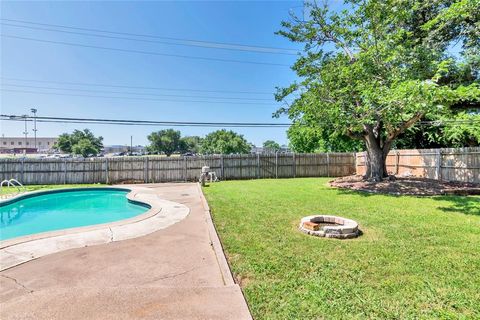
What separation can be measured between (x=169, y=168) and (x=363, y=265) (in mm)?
14667

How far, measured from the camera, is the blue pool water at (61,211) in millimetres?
8094

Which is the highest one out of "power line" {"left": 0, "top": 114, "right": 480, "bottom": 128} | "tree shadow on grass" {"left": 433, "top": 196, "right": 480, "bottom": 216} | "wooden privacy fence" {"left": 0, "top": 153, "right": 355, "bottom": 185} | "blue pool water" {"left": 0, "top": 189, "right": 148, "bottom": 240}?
"power line" {"left": 0, "top": 114, "right": 480, "bottom": 128}

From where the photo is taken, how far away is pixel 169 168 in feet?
56.3

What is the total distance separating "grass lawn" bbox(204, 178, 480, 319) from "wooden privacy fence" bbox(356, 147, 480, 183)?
5.86 metres

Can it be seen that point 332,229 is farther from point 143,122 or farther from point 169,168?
point 169,168

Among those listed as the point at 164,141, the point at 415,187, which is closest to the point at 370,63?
the point at 415,187

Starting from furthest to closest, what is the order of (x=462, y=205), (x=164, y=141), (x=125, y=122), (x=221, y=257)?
(x=164, y=141)
(x=125, y=122)
(x=462, y=205)
(x=221, y=257)

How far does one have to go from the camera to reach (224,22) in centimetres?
1719

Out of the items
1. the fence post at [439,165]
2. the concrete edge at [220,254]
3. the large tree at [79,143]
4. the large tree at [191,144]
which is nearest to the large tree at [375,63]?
the fence post at [439,165]

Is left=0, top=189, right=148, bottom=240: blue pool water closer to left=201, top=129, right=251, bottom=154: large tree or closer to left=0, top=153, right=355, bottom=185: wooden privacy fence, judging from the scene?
left=0, top=153, right=355, bottom=185: wooden privacy fence

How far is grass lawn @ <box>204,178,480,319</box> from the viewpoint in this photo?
9.27 ft

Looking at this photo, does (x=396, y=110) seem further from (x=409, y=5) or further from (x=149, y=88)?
(x=149, y=88)

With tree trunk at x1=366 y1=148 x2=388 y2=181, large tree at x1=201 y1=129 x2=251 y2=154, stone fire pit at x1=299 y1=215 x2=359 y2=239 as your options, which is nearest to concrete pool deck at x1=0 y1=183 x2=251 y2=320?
stone fire pit at x1=299 y1=215 x2=359 y2=239

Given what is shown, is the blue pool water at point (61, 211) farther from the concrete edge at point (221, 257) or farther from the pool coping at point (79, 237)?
the concrete edge at point (221, 257)
